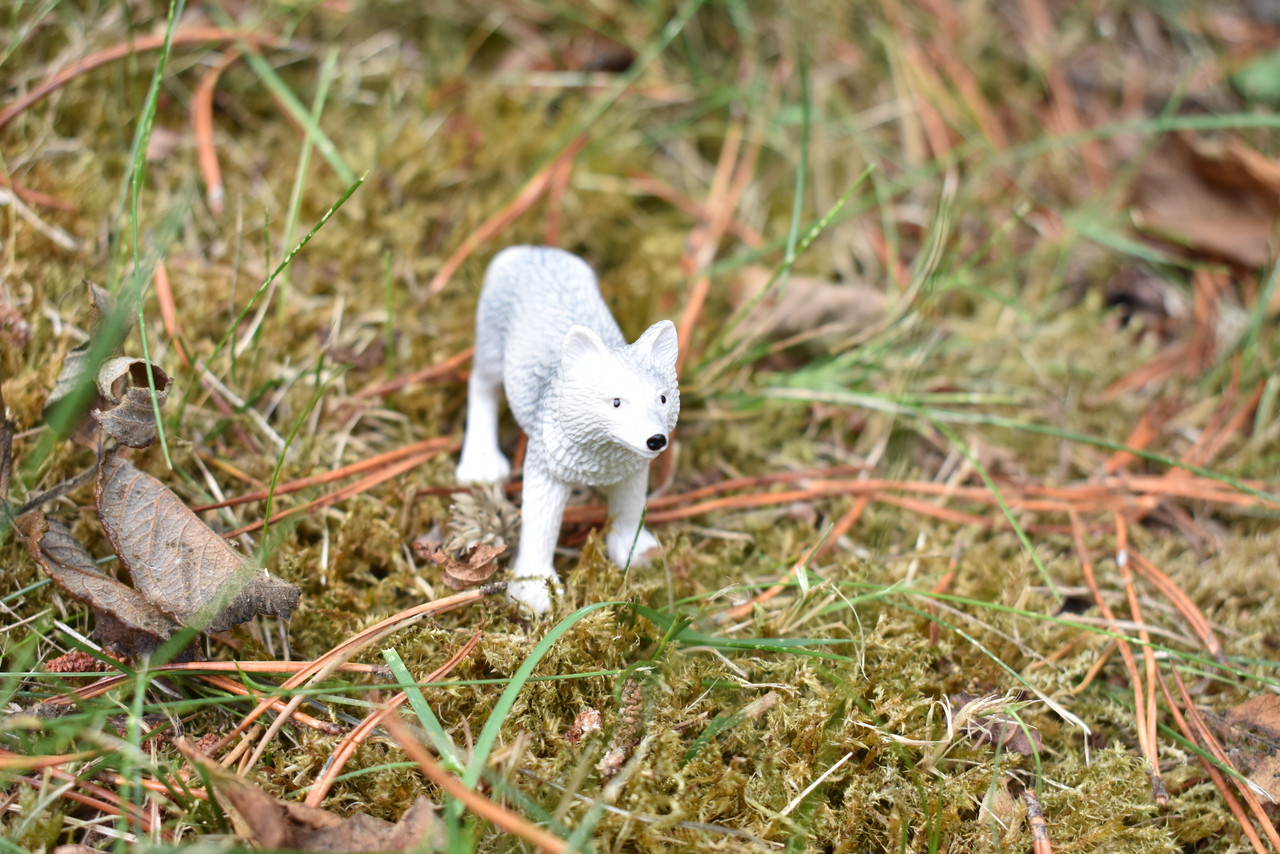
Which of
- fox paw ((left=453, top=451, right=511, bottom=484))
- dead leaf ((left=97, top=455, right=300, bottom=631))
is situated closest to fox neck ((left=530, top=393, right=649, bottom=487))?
fox paw ((left=453, top=451, right=511, bottom=484))

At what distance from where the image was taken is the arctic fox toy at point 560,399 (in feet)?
7.13

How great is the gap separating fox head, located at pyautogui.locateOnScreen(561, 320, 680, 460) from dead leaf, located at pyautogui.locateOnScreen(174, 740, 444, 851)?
960 millimetres

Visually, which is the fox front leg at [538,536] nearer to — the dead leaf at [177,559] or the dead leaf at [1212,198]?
the dead leaf at [177,559]

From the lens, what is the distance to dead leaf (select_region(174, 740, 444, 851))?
184cm

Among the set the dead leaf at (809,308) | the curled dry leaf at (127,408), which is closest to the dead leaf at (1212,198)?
the dead leaf at (809,308)

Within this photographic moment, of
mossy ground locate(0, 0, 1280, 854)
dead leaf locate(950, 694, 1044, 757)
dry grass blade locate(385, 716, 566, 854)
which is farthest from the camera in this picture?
dead leaf locate(950, 694, 1044, 757)

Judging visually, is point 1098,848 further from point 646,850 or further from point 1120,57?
point 1120,57

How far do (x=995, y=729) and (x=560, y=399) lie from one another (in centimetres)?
151

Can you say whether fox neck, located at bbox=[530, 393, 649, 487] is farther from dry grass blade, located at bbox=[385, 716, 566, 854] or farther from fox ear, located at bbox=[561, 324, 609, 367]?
dry grass blade, located at bbox=[385, 716, 566, 854]

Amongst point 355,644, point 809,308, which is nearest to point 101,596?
point 355,644

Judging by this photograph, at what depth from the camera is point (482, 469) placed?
276 centimetres

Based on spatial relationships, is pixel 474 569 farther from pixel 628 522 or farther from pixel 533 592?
pixel 628 522

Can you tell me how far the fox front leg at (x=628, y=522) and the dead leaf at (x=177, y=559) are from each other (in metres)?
0.91

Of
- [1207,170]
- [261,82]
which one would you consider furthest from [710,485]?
[1207,170]
